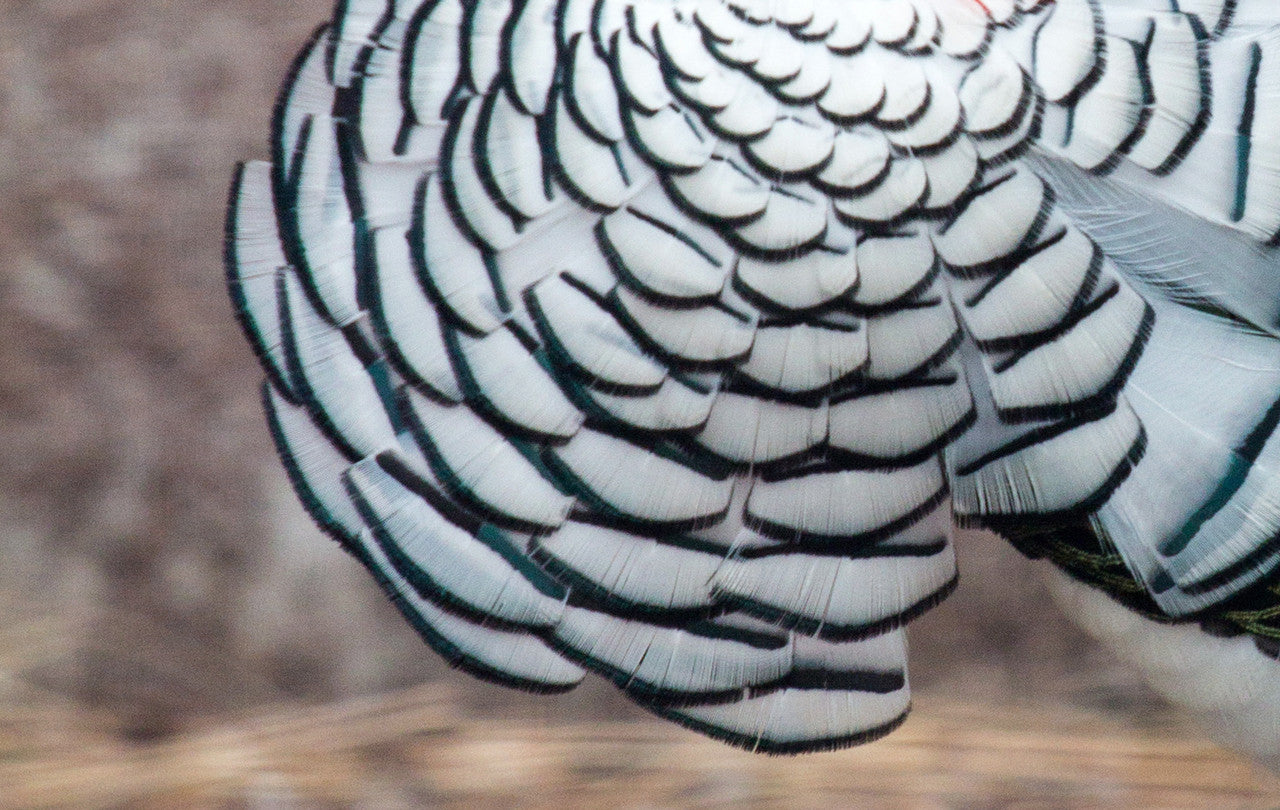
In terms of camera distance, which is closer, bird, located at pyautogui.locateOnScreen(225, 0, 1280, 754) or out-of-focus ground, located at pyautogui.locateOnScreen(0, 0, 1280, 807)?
bird, located at pyautogui.locateOnScreen(225, 0, 1280, 754)

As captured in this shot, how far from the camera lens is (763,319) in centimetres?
53

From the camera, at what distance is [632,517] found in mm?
550

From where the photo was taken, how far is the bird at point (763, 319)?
20.3 inches

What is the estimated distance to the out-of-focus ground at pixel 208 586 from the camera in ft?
3.59

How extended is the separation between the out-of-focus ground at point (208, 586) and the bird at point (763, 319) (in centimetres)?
57

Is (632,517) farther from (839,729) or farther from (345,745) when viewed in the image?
(345,745)

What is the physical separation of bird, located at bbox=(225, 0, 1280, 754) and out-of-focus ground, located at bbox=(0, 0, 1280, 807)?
568 mm

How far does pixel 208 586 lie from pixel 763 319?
2.64 ft

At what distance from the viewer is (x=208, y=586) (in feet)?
3.80

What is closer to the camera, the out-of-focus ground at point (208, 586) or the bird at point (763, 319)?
the bird at point (763, 319)

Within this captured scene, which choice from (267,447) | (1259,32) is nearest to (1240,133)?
(1259,32)

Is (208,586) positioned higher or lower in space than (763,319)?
lower

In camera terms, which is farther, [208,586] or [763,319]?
[208,586]

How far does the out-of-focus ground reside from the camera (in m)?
1.09
